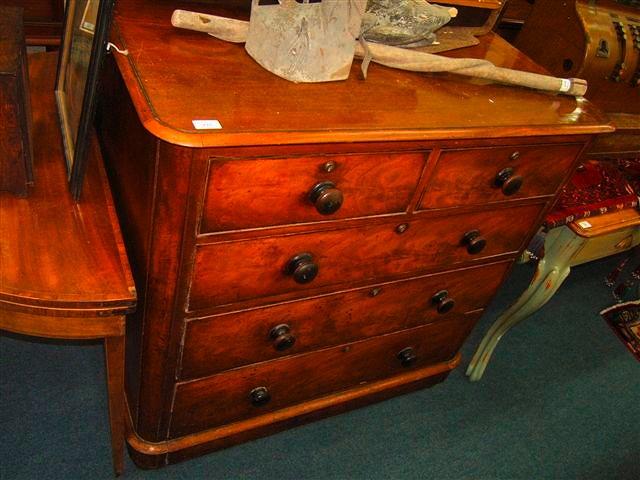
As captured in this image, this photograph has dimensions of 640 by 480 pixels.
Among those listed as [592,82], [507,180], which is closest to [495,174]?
[507,180]

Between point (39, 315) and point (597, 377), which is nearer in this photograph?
point (39, 315)

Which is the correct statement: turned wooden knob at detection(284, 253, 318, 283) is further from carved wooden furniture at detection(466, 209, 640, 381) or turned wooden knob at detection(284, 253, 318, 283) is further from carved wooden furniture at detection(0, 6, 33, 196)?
carved wooden furniture at detection(466, 209, 640, 381)

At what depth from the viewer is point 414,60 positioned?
48.9 inches

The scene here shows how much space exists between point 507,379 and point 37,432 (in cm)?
171

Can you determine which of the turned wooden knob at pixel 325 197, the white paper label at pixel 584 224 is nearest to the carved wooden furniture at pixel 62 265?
the turned wooden knob at pixel 325 197

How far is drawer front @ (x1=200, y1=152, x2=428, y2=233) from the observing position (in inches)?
38.9

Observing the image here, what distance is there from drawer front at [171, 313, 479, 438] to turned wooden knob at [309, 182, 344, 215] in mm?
567

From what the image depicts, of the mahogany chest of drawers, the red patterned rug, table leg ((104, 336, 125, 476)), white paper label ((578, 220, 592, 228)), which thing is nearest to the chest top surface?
the mahogany chest of drawers

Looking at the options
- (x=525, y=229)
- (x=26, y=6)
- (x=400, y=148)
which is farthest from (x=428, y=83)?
(x=26, y=6)

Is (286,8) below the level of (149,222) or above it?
above

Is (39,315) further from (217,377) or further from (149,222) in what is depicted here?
(217,377)

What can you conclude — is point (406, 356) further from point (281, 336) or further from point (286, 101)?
point (286, 101)

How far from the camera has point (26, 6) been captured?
5.78 feet

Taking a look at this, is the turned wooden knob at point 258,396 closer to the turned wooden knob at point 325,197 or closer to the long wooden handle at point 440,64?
the turned wooden knob at point 325,197
